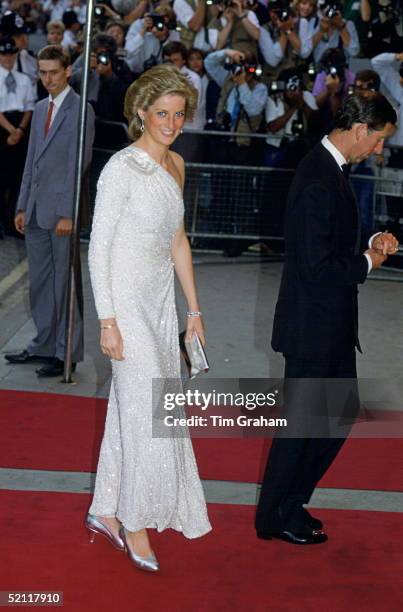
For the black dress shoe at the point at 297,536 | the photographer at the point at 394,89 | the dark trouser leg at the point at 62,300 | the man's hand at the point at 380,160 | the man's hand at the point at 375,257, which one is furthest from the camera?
the man's hand at the point at 380,160

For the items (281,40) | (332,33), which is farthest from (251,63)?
(332,33)

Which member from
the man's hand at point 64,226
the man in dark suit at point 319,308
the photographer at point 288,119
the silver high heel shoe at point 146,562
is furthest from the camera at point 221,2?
the silver high heel shoe at point 146,562

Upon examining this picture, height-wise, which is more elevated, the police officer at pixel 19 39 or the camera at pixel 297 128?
the police officer at pixel 19 39

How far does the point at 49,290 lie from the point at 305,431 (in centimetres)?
306

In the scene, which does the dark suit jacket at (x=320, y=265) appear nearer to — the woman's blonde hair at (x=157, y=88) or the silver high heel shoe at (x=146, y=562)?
the woman's blonde hair at (x=157, y=88)

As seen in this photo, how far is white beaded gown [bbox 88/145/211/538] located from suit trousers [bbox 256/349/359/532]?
1.28 ft

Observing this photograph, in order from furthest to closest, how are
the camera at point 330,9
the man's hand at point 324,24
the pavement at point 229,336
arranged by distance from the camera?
the man's hand at point 324,24, the camera at point 330,9, the pavement at point 229,336

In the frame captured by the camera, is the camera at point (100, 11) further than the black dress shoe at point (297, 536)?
Yes

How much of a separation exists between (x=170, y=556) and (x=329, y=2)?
8716mm

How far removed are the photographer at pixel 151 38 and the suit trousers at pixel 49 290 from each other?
15.8 feet

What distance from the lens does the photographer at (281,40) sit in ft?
38.9

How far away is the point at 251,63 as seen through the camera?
10.8 metres

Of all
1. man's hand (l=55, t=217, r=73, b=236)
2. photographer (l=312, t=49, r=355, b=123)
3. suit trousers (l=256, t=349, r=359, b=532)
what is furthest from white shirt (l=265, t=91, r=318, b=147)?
suit trousers (l=256, t=349, r=359, b=532)

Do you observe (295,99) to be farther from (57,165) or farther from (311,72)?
(57,165)
